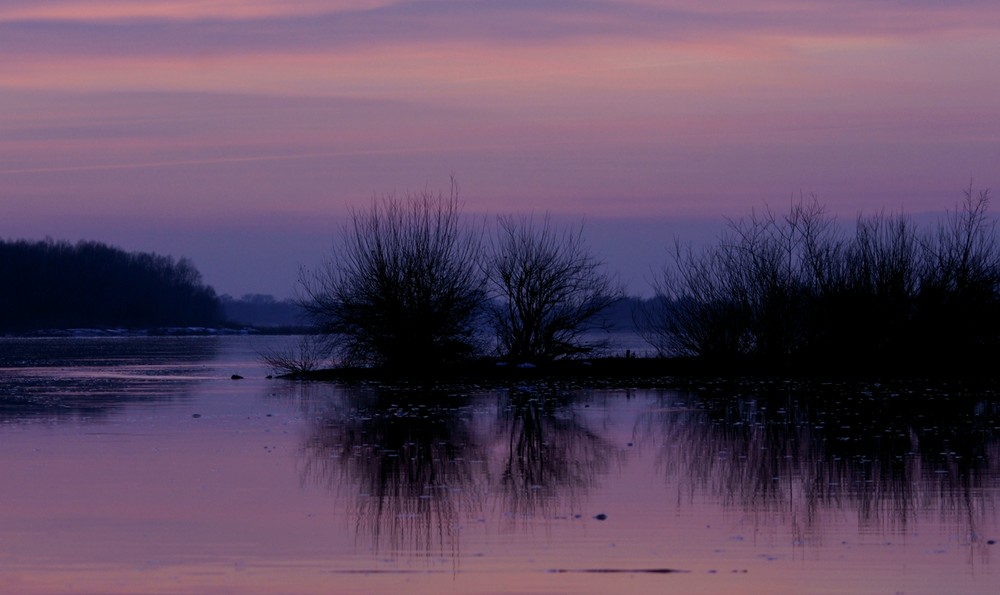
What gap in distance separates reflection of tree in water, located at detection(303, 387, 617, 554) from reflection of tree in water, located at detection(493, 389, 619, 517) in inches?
0.5

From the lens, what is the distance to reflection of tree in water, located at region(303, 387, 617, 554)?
1323 cm

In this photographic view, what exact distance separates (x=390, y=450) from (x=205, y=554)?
316 inches

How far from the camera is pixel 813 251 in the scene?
48969 mm

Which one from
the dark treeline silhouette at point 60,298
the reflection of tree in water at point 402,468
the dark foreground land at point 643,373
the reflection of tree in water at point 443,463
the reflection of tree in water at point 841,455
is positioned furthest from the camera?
the dark treeline silhouette at point 60,298

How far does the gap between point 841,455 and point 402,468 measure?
5.76 meters

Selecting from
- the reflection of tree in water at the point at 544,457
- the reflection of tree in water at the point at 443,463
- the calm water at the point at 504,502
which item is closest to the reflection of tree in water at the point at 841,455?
the calm water at the point at 504,502

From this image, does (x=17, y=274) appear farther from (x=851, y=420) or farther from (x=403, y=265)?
(x=851, y=420)

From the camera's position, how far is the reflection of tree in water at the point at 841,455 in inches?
539

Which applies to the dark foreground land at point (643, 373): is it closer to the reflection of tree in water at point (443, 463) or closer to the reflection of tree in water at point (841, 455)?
the reflection of tree in water at point (841, 455)

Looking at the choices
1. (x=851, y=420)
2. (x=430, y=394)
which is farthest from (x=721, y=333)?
(x=851, y=420)

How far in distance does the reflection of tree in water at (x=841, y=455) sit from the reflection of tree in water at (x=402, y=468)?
2.73 meters

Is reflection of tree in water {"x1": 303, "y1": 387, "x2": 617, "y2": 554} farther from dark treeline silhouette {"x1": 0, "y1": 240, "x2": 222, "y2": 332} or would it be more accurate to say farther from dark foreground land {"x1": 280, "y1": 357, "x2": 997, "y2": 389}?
dark treeline silhouette {"x1": 0, "y1": 240, "x2": 222, "y2": 332}

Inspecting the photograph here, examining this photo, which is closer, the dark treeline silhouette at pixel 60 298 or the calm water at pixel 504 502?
the calm water at pixel 504 502

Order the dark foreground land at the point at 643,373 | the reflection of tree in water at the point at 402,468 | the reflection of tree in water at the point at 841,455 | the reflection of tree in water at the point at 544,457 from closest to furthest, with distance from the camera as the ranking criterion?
1. the reflection of tree in water at the point at 402,468
2. the reflection of tree in water at the point at 841,455
3. the reflection of tree in water at the point at 544,457
4. the dark foreground land at the point at 643,373
